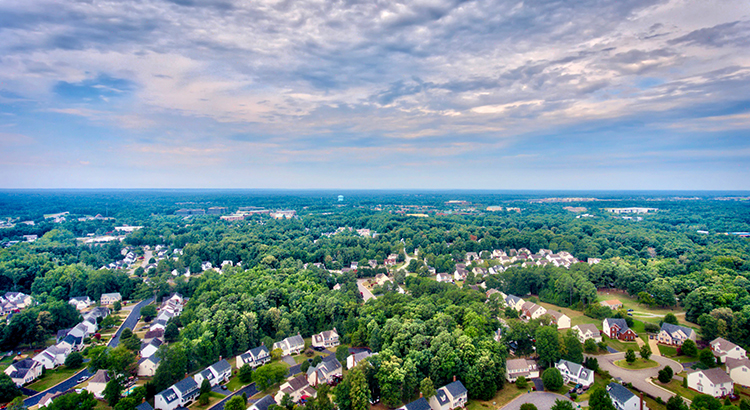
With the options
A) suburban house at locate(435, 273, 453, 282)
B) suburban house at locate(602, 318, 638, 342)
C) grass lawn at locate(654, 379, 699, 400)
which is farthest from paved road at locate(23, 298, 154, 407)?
suburban house at locate(602, 318, 638, 342)

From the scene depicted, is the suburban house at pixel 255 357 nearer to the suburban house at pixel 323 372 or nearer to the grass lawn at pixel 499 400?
the suburban house at pixel 323 372

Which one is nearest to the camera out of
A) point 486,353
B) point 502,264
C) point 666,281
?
point 486,353

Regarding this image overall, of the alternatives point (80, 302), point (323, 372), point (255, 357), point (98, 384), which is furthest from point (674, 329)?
point (80, 302)

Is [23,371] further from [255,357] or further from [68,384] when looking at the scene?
[255,357]

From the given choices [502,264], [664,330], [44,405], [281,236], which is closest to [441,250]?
[502,264]

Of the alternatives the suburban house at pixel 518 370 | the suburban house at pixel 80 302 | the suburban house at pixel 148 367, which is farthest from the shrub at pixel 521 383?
the suburban house at pixel 80 302

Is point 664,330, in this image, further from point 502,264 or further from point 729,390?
point 502,264
